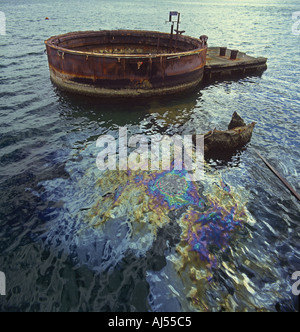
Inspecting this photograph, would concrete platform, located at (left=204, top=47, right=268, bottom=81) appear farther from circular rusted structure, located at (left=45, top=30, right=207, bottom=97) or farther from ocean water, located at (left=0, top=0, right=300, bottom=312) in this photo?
ocean water, located at (left=0, top=0, right=300, bottom=312)

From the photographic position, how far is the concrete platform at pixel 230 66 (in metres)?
20.7

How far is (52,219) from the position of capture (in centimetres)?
770

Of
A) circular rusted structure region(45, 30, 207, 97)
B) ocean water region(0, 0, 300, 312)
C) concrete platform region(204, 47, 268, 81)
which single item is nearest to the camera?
ocean water region(0, 0, 300, 312)

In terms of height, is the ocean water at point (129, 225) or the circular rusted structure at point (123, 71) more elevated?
the circular rusted structure at point (123, 71)

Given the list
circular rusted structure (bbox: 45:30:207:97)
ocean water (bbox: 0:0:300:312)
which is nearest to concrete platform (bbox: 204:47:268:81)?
circular rusted structure (bbox: 45:30:207:97)

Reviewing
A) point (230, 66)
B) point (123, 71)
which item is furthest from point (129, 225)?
point (230, 66)

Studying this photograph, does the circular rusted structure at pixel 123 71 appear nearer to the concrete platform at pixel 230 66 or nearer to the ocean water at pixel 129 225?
the ocean water at pixel 129 225

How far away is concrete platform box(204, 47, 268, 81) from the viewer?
20.7 metres

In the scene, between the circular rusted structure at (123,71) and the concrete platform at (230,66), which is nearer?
the circular rusted structure at (123,71)

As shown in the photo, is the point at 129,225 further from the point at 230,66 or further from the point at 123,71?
the point at 230,66

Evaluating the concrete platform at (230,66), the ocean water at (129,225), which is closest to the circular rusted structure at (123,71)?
the ocean water at (129,225)

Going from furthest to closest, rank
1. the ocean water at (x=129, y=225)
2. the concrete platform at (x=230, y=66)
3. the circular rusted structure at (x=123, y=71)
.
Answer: the concrete platform at (x=230, y=66) < the circular rusted structure at (x=123, y=71) < the ocean water at (x=129, y=225)
